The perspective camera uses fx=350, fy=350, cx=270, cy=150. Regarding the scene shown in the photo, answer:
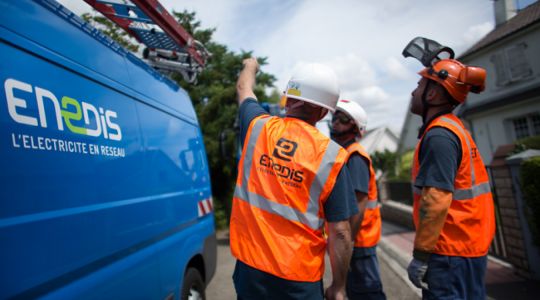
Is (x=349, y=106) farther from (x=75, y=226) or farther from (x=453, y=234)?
(x=75, y=226)

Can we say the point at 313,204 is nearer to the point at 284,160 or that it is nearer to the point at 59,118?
the point at 284,160

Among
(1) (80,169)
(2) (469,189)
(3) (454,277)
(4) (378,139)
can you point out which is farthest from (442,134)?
(4) (378,139)

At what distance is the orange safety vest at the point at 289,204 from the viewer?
1.75 metres

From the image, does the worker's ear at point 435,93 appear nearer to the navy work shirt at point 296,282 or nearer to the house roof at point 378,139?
the navy work shirt at point 296,282

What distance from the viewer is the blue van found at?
1.48m

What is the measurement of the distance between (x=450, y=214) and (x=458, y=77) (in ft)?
3.09

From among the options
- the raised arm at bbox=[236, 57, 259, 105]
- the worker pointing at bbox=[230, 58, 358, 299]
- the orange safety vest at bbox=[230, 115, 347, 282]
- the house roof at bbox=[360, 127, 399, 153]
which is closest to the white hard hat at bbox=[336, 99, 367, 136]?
the raised arm at bbox=[236, 57, 259, 105]

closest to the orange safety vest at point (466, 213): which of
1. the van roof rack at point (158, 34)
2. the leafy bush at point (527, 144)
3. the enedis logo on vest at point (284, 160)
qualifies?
the enedis logo on vest at point (284, 160)

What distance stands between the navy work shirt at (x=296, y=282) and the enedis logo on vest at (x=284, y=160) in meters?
0.21

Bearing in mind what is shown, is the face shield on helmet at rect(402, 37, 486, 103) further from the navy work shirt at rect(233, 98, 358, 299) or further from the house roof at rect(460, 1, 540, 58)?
the house roof at rect(460, 1, 540, 58)

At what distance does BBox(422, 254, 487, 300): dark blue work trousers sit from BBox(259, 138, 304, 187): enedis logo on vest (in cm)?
115

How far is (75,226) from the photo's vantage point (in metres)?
1.72

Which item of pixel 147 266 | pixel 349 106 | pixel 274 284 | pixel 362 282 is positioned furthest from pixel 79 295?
pixel 349 106

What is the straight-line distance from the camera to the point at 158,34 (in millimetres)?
3412
